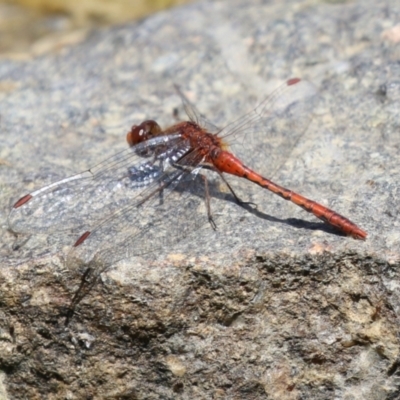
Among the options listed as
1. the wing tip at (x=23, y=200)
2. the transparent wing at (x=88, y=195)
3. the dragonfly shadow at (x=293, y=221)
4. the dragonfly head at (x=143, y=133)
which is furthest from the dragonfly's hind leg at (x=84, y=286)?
the dragonfly head at (x=143, y=133)

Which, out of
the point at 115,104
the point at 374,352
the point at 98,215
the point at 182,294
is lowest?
the point at 374,352

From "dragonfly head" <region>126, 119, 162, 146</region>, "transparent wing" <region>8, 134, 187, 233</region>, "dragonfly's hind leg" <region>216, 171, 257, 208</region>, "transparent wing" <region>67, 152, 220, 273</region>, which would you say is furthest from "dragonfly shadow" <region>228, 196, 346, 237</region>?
"dragonfly head" <region>126, 119, 162, 146</region>

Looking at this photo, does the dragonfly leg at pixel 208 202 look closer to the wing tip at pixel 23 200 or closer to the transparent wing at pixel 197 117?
the transparent wing at pixel 197 117

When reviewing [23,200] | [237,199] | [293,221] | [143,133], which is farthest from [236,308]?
[143,133]

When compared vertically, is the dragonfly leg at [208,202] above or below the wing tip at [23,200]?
below

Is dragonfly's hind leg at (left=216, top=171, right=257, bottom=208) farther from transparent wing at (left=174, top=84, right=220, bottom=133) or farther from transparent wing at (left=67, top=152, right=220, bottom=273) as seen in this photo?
transparent wing at (left=174, top=84, right=220, bottom=133)

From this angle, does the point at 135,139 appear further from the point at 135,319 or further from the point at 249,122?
the point at 135,319

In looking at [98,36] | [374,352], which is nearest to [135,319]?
[374,352]
